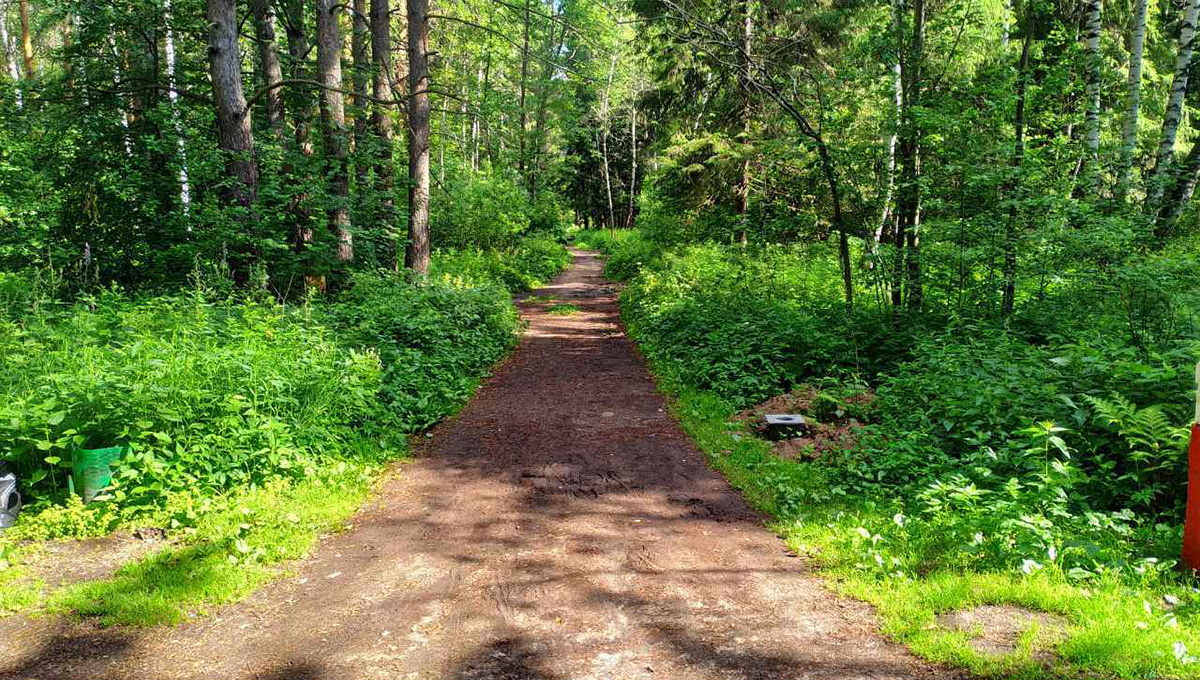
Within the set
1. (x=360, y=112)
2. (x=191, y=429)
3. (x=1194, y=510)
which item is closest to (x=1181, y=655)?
(x=1194, y=510)

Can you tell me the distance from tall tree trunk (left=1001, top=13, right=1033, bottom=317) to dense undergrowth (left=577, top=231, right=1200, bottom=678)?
37 cm

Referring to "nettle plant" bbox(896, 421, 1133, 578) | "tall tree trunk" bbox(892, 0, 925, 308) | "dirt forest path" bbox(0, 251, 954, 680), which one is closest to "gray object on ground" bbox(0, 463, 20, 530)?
"dirt forest path" bbox(0, 251, 954, 680)

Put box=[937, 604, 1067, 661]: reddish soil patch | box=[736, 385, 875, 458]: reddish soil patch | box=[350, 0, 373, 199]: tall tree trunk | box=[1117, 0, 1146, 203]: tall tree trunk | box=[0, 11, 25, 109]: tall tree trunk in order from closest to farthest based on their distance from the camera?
box=[937, 604, 1067, 661]: reddish soil patch
box=[736, 385, 875, 458]: reddish soil patch
box=[1117, 0, 1146, 203]: tall tree trunk
box=[350, 0, 373, 199]: tall tree trunk
box=[0, 11, 25, 109]: tall tree trunk

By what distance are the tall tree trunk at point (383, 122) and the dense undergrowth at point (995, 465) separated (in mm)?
7761

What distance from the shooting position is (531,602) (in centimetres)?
397

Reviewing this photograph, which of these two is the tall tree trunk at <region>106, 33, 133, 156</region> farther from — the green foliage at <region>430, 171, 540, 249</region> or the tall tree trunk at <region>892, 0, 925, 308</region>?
the tall tree trunk at <region>892, 0, 925, 308</region>

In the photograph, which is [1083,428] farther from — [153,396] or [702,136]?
[702,136]

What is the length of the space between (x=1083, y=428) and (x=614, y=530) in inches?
155

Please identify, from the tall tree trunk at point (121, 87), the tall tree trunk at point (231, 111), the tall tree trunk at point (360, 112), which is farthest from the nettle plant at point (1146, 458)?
the tall tree trunk at point (121, 87)

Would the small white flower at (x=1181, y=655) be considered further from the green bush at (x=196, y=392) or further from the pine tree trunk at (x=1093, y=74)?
the pine tree trunk at (x=1093, y=74)

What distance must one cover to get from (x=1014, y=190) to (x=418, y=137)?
11.4m

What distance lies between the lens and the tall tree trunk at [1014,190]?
849 cm

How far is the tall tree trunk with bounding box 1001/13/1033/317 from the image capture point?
849 centimetres

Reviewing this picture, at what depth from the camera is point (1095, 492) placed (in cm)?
481
